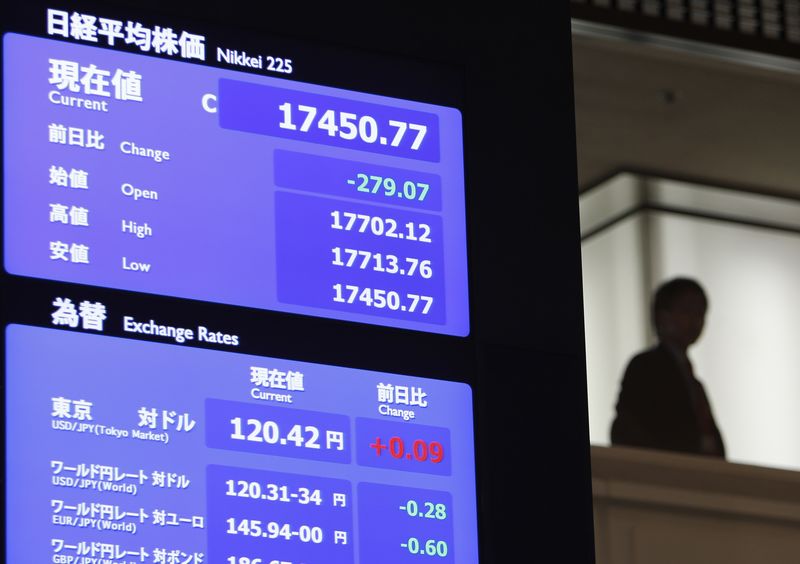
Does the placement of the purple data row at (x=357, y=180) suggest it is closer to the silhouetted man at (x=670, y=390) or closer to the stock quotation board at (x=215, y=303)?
the stock quotation board at (x=215, y=303)

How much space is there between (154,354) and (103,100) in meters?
0.58

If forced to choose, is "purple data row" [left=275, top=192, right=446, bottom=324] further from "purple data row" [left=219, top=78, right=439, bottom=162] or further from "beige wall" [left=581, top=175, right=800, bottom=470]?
"beige wall" [left=581, top=175, right=800, bottom=470]

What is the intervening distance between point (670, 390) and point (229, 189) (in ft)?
14.8

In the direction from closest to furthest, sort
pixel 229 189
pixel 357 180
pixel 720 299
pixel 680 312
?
1. pixel 229 189
2. pixel 357 180
3. pixel 680 312
4. pixel 720 299

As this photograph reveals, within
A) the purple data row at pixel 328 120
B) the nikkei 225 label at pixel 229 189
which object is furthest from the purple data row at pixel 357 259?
the purple data row at pixel 328 120

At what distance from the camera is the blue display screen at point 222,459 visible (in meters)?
4.37

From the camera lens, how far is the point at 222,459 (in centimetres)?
454

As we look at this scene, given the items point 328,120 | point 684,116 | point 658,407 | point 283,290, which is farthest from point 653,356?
point 283,290

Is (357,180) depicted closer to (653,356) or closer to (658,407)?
(653,356)

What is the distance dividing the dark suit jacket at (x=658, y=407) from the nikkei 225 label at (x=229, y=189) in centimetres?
400

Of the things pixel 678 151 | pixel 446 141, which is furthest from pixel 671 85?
pixel 446 141

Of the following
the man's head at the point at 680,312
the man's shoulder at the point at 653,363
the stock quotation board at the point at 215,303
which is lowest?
the stock quotation board at the point at 215,303

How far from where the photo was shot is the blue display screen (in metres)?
4.37

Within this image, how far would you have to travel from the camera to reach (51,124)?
470cm
